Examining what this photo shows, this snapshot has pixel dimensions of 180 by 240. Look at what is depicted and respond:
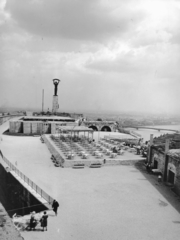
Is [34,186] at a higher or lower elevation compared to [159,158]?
lower

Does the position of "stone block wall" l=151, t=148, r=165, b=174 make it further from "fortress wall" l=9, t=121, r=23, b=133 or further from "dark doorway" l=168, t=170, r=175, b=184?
"fortress wall" l=9, t=121, r=23, b=133

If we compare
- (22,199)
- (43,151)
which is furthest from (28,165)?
(43,151)

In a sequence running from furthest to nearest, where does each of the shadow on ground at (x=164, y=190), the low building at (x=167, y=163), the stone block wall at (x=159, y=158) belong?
the stone block wall at (x=159, y=158) < the low building at (x=167, y=163) < the shadow on ground at (x=164, y=190)

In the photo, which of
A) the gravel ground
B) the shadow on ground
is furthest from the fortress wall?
Result: the gravel ground

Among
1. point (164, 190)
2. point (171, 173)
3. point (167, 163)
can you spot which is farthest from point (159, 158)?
point (164, 190)

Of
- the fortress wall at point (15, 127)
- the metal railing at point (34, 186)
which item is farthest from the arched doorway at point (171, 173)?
the fortress wall at point (15, 127)

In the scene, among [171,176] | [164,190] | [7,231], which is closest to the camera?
[7,231]

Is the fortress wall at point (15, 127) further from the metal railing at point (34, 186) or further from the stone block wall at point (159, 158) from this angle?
the stone block wall at point (159, 158)

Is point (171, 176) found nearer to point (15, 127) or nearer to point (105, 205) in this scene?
point (105, 205)
